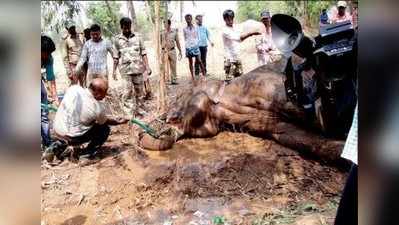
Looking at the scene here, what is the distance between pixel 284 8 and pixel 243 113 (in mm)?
1011

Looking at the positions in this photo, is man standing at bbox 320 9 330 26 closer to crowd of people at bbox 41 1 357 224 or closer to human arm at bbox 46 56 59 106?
crowd of people at bbox 41 1 357 224

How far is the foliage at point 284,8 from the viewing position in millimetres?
4273

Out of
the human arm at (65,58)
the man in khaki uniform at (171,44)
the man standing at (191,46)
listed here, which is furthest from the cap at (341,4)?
the human arm at (65,58)

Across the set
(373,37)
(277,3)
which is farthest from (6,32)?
(277,3)

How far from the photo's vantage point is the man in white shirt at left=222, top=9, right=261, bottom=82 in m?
4.20

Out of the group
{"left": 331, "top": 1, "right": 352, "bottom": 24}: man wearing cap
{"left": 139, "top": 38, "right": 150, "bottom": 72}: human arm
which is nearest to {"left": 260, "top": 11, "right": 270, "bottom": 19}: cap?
{"left": 331, "top": 1, "right": 352, "bottom": 24}: man wearing cap

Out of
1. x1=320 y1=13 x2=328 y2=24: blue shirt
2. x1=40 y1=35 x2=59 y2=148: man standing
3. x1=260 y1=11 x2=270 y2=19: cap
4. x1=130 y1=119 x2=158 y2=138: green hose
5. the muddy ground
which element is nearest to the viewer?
the muddy ground

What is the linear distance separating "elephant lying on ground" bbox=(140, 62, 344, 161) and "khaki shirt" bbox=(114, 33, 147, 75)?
0.45m

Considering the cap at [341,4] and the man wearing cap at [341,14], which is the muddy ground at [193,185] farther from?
the cap at [341,4]

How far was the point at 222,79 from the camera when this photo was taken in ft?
13.8

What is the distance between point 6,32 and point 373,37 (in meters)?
1.18

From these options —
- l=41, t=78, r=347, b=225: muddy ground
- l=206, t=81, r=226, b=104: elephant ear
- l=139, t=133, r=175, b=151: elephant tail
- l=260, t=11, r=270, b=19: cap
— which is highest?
l=260, t=11, r=270, b=19: cap

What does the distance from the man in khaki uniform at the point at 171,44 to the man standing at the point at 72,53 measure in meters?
0.70

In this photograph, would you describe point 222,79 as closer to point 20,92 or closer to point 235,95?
point 235,95
